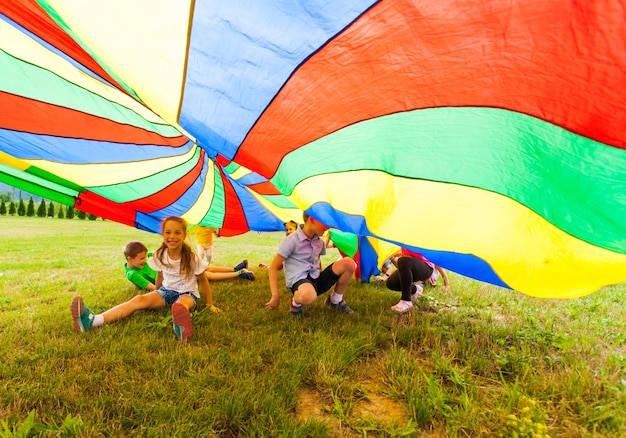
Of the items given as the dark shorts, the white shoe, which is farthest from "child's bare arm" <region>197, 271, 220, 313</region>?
the white shoe

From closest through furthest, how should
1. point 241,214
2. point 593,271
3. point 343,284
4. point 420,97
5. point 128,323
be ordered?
point 420,97, point 593,271, point 128,323, point 343,284, point 241,214

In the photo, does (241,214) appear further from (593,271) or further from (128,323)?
(593,271)

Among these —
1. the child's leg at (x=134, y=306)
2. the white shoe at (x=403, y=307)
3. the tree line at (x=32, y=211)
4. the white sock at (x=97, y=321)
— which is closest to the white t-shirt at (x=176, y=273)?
the child's leg at (x=134, y=306)

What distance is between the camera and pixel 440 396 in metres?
1.60

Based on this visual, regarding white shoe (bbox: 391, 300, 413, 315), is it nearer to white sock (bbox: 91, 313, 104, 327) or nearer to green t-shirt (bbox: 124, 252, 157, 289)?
white sock (bbox: 91, 313, 104, 327)

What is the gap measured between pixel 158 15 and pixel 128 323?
6.39ft

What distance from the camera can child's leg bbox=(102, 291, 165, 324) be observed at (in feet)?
7.99

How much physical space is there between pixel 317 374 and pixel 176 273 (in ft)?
5.34

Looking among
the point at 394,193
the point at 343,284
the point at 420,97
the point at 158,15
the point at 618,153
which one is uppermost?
the point at 158,15

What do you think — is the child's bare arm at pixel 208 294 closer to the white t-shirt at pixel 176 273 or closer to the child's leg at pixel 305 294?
the white t-shirt at pixel 176 273

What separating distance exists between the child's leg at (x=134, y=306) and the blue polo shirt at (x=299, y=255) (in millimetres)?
1033

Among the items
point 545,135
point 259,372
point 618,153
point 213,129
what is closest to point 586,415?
point 618,153

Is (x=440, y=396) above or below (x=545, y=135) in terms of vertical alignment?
below

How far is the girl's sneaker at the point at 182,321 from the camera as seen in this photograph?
2137mm
